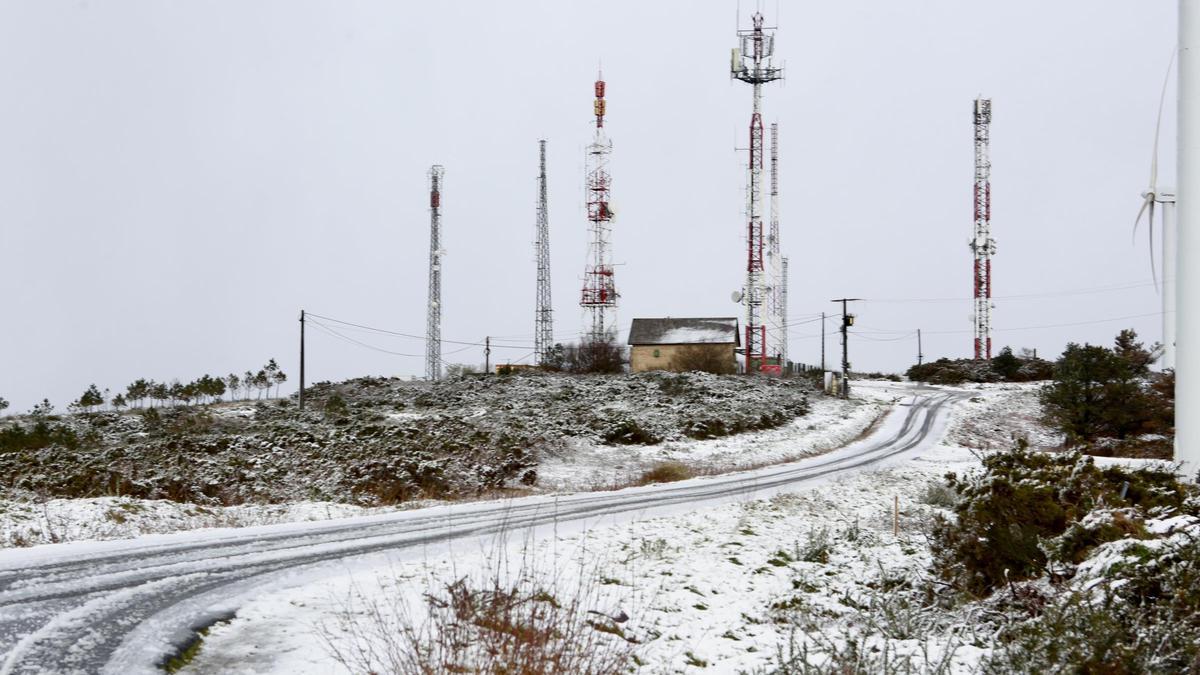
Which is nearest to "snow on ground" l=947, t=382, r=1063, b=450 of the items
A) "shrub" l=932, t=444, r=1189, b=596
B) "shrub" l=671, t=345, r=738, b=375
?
"shrub" l=671, t=345, r=738, b=375

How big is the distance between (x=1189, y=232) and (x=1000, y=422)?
37015 millimetres

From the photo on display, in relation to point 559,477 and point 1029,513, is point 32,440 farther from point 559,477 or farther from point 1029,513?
point 1029,513

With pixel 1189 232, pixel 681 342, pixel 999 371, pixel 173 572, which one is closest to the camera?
pixel 173 572

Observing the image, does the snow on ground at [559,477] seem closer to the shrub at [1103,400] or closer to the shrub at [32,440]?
the shrub at [1103,400]

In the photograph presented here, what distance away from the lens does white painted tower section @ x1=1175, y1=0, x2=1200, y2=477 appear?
12625 millimetres

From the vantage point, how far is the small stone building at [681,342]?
62031mm

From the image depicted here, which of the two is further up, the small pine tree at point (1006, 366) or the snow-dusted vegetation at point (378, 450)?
the small pine tree at point (1006, 366)

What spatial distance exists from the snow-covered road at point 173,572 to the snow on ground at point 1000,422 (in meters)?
27.8

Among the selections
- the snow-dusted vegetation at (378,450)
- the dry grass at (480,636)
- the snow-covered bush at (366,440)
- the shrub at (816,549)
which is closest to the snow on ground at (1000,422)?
the snow-dusted vegetation at (378,450)

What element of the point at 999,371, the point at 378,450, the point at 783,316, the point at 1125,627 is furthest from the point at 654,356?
the point at 1125,627

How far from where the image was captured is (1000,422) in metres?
46.4

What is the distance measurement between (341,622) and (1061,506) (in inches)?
342

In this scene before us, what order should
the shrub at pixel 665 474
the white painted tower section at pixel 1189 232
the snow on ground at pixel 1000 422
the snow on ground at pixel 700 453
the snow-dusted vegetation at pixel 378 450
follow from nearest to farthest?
the white painted tower section at pixel 1189 232
the snow-dusted vegetation at pixel 378 450
the shrub at pixel 665 474
the snow on ground at pixel 700 453
the snow on ground at pixel 1000 422

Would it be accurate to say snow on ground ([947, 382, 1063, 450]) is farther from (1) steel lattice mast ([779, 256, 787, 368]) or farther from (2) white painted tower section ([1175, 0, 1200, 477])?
(2) white painted tower section ([1175, 0, 1200, 477])
